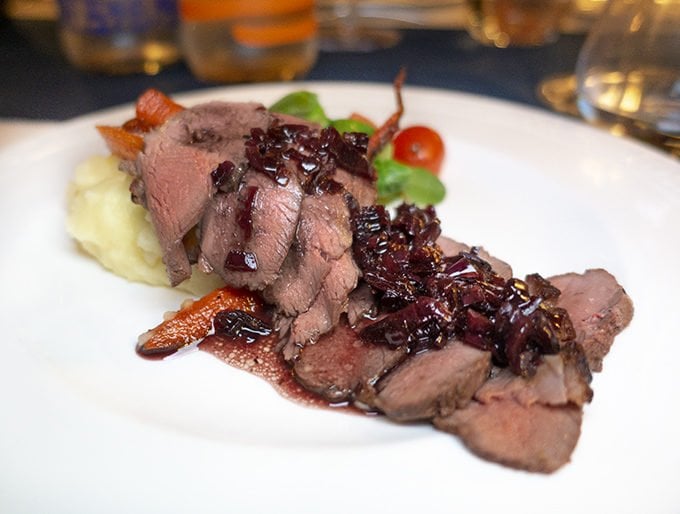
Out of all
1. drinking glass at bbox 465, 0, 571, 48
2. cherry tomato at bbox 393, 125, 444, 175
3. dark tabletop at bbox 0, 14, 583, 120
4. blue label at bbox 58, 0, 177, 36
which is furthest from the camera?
drinking glass at bbox 465, 0, 571, 48

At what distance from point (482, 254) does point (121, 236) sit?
1539mm

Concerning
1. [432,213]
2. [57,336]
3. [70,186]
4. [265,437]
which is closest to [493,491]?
[265,437]

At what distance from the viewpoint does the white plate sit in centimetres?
184

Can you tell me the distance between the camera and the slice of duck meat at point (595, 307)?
7.66ft

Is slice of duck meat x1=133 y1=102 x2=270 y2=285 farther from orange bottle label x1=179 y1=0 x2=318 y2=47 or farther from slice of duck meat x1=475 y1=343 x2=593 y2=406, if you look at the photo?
orange bottle label x1=179 y1=0 x2=318 y2=47

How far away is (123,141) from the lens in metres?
2.97

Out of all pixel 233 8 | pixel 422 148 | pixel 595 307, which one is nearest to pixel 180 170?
pixel 422 148

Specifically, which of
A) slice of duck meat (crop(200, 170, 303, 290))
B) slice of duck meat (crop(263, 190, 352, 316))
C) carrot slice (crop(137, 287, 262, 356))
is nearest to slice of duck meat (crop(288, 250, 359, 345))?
slice of duck meat (crop(263, 190, 352, 316))

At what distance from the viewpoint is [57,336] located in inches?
102

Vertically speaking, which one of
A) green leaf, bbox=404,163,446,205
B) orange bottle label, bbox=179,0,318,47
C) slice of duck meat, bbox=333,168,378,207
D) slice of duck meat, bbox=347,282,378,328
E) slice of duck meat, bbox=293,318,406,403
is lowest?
slice of duck meat, bbox=293,318,406,403

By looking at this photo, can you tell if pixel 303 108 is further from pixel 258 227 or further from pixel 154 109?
pixel 258 227

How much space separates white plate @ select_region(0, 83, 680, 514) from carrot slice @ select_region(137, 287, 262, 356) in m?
0.09

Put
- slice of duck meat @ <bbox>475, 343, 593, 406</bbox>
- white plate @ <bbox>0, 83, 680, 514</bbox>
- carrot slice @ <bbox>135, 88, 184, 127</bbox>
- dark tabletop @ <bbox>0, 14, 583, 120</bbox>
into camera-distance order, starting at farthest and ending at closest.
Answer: dark tabletop @ <bbox>0, 14, 583, 120</bbox>, carrot slice @ <bbox>135, 88, 184, 127</bbox>, slice of duck meat @ <bbox>475, 343, 593, 406</bbox>, white plate @ <bbox>0, 83, 680, 514</bbox>

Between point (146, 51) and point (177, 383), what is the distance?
11.7ft
